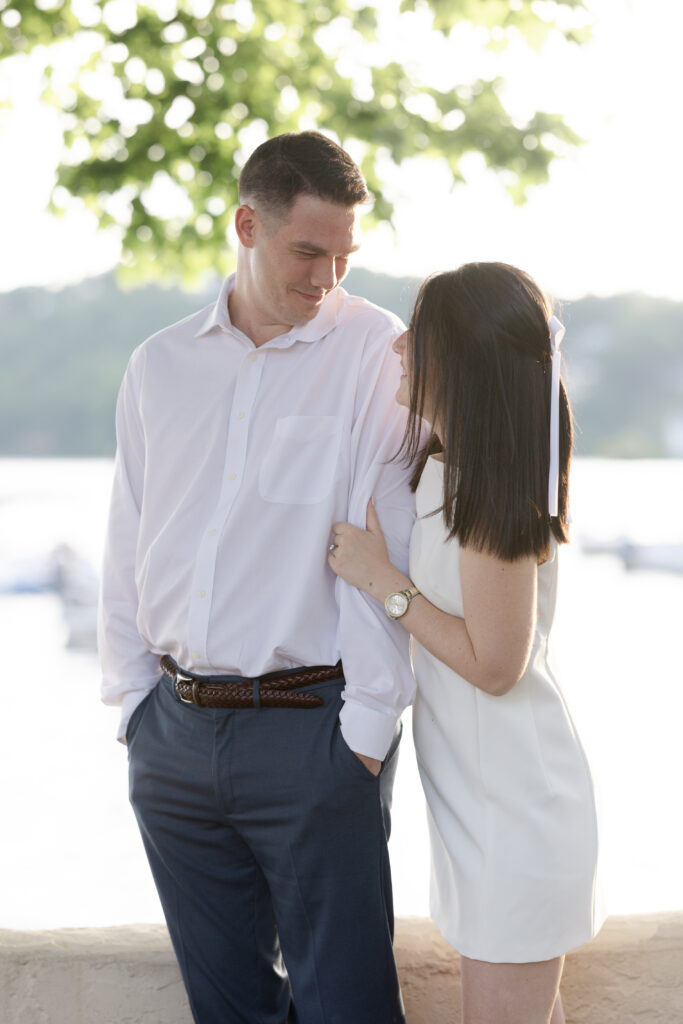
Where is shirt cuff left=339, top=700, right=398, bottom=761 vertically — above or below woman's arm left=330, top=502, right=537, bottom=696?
below

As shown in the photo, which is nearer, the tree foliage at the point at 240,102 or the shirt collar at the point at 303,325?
the shirt collar at the point at 303,325

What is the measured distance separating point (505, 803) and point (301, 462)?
66cm

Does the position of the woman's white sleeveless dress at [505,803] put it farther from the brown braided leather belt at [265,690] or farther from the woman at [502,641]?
the brown braided leather belt at [265,690]

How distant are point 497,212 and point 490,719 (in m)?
2.90

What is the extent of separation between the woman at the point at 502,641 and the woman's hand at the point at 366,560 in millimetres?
73

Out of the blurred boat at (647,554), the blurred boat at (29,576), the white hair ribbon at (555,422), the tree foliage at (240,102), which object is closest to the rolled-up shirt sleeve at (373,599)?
the white hair ribbon at (555,422)

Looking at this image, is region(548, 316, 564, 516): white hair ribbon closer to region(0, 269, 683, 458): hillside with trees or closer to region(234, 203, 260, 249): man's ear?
region(234, 203, 260, 249): man's ear

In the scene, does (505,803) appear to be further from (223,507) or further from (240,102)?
(240,102)

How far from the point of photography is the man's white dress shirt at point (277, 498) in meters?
1.83

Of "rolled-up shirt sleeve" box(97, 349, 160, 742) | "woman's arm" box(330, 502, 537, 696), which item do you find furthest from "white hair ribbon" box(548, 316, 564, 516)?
"rolled-up shirt sleeve" box(97, 349, 160, 742)

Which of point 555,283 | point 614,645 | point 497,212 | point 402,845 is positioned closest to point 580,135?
point 497,212

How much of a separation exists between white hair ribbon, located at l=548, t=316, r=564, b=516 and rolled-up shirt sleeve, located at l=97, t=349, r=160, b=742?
838 millimetres

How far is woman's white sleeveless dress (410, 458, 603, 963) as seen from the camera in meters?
1.61

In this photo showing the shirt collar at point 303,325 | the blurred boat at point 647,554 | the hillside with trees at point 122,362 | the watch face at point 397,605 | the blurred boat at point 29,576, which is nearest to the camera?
the watch face at point 397,605
